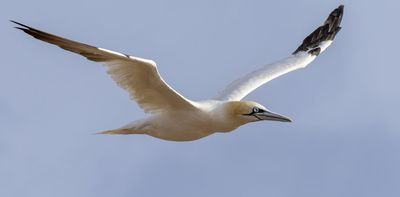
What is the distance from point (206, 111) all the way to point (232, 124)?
1.35ft

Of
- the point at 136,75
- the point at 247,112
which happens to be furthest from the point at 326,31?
the point at 136,75

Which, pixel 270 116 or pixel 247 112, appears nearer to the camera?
pixel 247 112

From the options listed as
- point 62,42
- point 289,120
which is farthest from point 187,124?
point 62,42

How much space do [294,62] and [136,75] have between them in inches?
203

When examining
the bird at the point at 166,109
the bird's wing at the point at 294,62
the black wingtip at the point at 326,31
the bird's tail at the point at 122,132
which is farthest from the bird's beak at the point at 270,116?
the black wingtip at the point at 326,31

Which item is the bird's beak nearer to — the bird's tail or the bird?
the bird

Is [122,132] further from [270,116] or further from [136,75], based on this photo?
[270,116]

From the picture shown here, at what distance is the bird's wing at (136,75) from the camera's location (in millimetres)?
12305

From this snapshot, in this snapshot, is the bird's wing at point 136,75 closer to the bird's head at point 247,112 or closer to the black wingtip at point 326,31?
the bird's head at point 247,112

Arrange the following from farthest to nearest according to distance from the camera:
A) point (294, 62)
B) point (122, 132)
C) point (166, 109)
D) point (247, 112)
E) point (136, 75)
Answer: point (294, 62) → point (122, 132) → point (166, 109) → point (247, 112) → point (136, 75)

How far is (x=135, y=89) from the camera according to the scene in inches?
537

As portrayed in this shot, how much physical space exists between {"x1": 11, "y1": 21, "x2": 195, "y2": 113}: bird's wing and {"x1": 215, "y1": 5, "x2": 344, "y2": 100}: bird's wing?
2.29 meters

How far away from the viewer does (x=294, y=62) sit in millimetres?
17766

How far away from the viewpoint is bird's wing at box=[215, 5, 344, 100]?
16.3 m
